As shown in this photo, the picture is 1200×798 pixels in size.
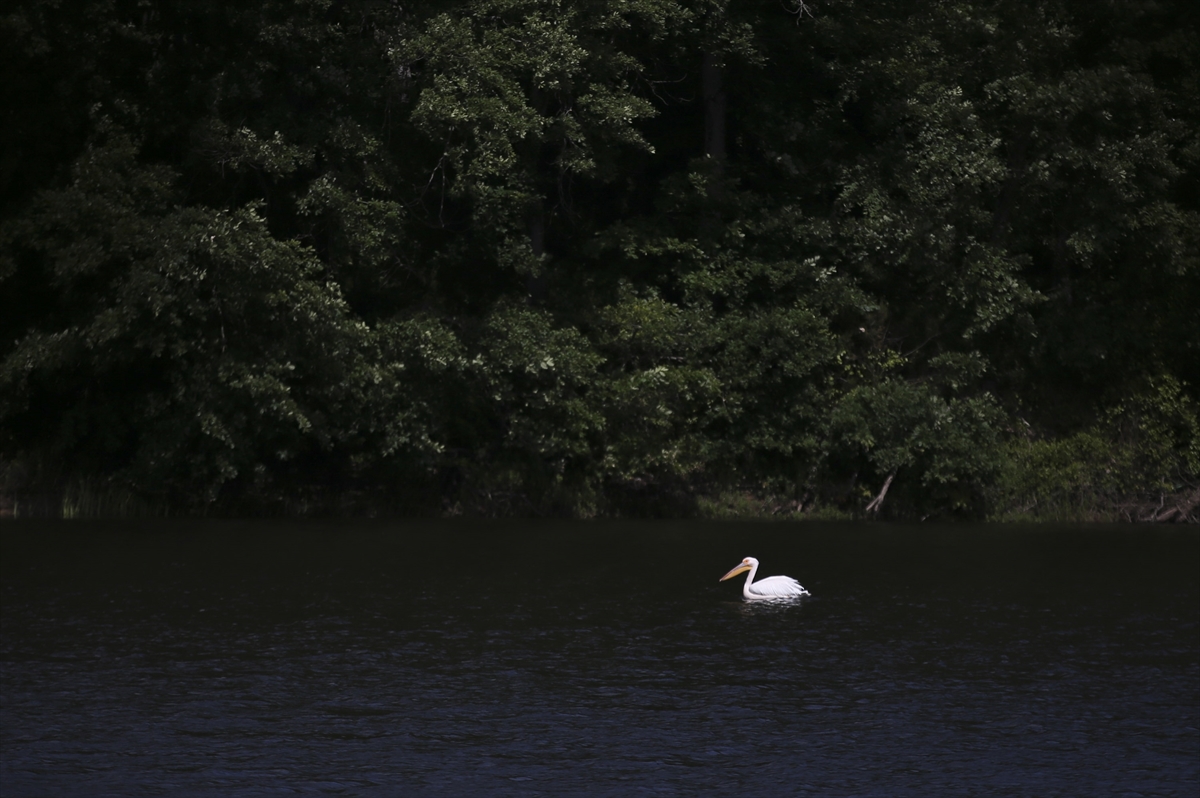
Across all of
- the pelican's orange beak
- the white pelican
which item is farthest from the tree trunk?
the white pelican

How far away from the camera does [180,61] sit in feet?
117

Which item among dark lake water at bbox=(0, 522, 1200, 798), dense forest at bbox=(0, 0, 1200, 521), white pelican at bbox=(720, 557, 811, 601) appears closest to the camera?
dark lake water at bbox=(0, 522, 1200, 798)

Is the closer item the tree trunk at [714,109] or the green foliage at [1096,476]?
the green foliage at [1096,476]

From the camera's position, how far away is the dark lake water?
40.4ft

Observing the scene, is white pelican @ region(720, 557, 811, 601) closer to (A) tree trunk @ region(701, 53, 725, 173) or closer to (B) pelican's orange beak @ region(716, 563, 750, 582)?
(B) pelican's orange beak @ region(716, 563, 750, 582)

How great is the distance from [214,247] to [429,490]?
787cm

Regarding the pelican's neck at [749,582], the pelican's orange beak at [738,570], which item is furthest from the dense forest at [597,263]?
the pelican's neck at [749,582]

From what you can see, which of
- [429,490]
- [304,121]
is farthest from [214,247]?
[429,490]

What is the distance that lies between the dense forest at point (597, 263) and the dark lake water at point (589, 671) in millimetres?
5774

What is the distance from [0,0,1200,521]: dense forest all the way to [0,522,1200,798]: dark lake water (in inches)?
227

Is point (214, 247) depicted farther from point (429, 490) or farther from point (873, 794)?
point (873, 794)

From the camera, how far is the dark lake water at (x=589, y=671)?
12.3 metres

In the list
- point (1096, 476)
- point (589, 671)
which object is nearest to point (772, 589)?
point (589, 671)

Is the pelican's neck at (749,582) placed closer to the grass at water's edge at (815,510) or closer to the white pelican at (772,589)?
the white pelican at (772,589)
